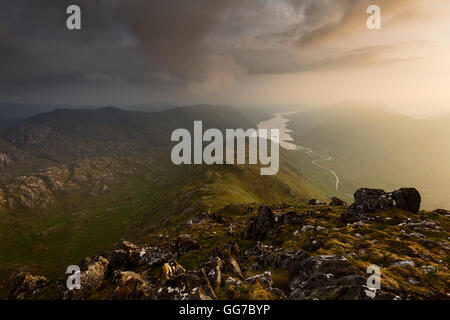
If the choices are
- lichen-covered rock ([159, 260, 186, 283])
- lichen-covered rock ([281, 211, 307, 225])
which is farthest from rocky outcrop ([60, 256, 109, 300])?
lichen-covered rock ([281, 211, 307, 225])

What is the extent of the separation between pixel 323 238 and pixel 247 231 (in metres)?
21.6

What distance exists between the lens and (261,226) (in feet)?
200

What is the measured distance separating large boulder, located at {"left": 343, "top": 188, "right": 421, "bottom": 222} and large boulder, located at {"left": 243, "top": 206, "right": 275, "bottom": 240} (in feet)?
70.6

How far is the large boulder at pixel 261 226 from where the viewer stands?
59625 millimetres

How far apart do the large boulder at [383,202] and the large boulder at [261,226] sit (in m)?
21.5

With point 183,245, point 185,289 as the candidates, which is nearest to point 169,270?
point 185,289

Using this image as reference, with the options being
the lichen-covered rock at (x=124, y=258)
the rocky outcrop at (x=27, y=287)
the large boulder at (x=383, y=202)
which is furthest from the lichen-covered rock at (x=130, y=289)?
the large boulder at (x=383, y=202)

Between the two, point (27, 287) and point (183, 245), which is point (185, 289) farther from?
point (27, 287)

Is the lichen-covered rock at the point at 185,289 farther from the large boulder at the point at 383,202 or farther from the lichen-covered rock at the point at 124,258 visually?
the large boulder at the point at 383,202

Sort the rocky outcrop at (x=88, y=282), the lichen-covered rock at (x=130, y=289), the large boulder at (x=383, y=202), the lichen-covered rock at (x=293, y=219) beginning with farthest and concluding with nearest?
1. the large boulder at (x=383, y=202)
2. the lichen-covered rock at (x=293, y=219)
3. the rocky outcrop at (x=88, y=282)
4. the lichen-covered rock at (x=130, y=289)

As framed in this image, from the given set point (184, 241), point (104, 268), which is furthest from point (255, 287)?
point (184, 241)

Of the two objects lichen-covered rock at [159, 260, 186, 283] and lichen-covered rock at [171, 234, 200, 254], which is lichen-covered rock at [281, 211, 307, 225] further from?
lichen-covered rock at [159, 260, 186, 283]

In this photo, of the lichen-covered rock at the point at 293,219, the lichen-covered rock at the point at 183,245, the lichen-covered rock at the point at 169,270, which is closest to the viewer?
the lichen-covered rock at the point at 169,270
